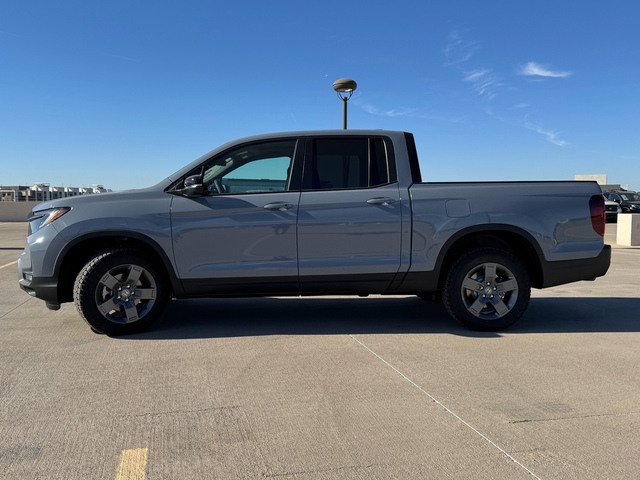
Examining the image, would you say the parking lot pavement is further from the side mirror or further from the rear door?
the side mirror

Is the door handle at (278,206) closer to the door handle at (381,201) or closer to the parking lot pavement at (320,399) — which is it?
the door handle at (381,201)

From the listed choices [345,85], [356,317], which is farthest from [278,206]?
[345,85]

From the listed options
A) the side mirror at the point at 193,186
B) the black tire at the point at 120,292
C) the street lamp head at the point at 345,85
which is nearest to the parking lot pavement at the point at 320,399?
the black tire at the point at 120,292

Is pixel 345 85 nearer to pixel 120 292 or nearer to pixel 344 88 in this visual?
pixel 344 88

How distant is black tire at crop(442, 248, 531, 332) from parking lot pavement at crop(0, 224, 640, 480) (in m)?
0.18

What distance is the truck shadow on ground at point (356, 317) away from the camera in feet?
16.8

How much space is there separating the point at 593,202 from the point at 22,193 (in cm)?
4890

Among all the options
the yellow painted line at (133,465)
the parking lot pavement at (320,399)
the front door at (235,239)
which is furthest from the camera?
the front door at (235,239)

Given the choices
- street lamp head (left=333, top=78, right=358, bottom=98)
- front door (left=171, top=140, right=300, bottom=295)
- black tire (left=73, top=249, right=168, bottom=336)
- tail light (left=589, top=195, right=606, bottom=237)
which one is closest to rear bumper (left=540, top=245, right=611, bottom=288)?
tail light (left=589, top=195, right=606, bottom=237)

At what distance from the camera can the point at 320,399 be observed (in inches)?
132

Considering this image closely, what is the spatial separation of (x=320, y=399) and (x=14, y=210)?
36.7m

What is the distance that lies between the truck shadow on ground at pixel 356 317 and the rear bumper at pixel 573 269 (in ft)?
1.66

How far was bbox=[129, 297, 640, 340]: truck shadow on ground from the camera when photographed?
5.13 m

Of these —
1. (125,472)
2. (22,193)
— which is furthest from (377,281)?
(22,193)
